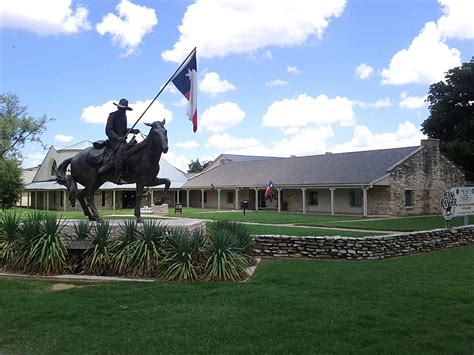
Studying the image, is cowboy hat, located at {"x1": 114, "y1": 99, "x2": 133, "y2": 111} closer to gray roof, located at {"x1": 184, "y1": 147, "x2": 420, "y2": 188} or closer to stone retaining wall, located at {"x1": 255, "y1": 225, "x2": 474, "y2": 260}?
stone retaining wall, located at {"x1": 255, "y1": 225, "x2": 474, "y2": 260}

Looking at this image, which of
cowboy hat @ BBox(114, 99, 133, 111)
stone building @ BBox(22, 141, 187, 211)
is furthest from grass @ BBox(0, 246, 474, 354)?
stone building @ BBox(22, 141, 187, 211)

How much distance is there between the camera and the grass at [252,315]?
5.70 m

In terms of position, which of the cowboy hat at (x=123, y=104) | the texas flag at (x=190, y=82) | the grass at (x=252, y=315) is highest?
the texas flag at (x=190, y=82)

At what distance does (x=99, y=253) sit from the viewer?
10.4 meters

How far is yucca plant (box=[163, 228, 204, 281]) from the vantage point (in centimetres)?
970

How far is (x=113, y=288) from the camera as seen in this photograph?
8.76m

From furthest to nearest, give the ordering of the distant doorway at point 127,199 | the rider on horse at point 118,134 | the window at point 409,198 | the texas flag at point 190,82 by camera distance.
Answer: the distant doorway at point 127,199 < the window at point 409,198 < the texas flag at point 190,82 < the rider on horse at point 118,134

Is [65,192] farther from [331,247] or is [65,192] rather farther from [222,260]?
[222,260]

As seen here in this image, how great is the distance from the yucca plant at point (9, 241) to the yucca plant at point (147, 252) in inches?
107

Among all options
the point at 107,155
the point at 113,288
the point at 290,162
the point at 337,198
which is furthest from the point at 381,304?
the point at 290,162

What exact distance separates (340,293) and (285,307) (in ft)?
5.04

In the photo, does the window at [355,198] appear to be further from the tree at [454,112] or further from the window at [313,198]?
the tree at [454,112]

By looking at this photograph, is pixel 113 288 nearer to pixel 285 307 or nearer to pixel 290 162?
pixel 285 307

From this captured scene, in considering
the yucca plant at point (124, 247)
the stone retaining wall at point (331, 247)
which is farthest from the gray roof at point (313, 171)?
the yucca plant at point (124, 247)
